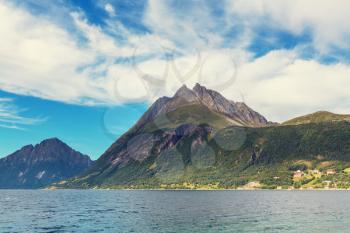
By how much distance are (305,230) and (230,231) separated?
1840cm

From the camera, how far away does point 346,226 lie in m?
101

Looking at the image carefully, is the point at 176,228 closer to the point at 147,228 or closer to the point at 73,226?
the point at 147,228

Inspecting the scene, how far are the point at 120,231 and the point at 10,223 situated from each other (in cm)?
3997

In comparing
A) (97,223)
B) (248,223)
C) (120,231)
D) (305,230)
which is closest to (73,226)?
(97,223)

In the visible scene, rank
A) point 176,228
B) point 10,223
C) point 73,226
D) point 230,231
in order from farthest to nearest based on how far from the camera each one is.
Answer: point 10,223, point 73,226, point 176,228, point 230,231

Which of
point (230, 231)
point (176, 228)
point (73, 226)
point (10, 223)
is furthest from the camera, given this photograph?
point (10, 223)

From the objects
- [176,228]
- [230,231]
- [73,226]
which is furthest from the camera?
[73,226]

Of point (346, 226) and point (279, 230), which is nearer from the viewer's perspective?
point (279, 230)

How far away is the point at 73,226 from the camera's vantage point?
10719cm

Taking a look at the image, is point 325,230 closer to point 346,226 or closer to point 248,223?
point 346,226

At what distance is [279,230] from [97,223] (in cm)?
5223

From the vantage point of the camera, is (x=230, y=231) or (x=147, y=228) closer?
(x=230, y=231)

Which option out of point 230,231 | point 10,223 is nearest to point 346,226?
point 230,231

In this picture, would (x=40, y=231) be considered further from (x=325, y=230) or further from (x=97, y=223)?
(x=325, y=230)
